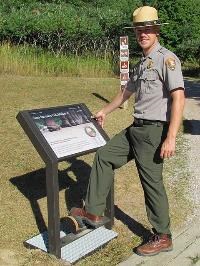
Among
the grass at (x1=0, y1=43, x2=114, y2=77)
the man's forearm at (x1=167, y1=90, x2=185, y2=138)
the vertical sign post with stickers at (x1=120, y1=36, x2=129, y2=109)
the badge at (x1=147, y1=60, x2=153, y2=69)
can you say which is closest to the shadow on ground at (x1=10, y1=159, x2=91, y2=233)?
the man's forearm at (x1=167, y1=90, x2=185, y2=138)

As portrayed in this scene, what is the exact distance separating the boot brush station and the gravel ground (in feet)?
4.17

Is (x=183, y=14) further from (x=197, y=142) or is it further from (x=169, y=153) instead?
(x=169, y=153)

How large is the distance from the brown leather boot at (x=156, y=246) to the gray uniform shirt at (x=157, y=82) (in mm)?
1019

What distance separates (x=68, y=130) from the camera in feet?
13.8

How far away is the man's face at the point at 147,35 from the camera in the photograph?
154 inches

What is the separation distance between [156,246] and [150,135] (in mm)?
941

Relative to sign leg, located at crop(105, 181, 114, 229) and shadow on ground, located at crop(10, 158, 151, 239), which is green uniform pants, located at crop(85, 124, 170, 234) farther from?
shadow on ground, located at crop(10, 158, 151, 239)

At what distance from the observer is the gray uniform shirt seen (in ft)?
12.5

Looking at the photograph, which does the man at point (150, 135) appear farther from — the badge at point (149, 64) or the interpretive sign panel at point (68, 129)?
the interpretive sign panel at point (68, 129)

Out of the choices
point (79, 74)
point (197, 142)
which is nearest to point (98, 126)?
point (197, 142)

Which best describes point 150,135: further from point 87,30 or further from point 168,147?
point 87,30

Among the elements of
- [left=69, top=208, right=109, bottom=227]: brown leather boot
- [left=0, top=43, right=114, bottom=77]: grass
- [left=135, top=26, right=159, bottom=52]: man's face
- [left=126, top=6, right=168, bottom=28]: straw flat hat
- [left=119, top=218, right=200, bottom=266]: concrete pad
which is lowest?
[left=119, top=218, right=200, bottom=266]: concrete pad

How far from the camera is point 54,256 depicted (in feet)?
13.4

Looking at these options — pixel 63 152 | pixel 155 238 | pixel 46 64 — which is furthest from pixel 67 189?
pixel 46 64
